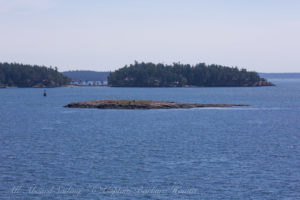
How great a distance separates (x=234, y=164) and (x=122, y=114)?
6439cm

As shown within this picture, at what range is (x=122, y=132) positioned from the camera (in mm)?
76250

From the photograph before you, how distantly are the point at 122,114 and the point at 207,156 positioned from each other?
2329 inches

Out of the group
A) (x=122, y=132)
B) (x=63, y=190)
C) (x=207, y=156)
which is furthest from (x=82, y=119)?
(x=63, y=190)

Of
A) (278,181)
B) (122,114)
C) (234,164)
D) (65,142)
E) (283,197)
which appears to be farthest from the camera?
(122,114)

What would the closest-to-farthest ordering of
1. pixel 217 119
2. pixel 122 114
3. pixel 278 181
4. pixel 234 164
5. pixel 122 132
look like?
pixel 278 181 → pixel 234 164 → pixel 122 132 → pixel 217 119 → pixel 122 114

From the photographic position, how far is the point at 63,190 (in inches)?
1489

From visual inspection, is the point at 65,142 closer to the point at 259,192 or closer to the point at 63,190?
the point at 63,190

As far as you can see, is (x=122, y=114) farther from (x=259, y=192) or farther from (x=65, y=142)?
(x=259, y=192)

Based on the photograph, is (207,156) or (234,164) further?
(207,156)

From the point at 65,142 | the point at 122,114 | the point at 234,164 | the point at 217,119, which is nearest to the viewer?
the point at 234,164

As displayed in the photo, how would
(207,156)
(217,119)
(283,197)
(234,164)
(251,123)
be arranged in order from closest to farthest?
(283,197), (234,164), (207,156), (251,123), (217,119)

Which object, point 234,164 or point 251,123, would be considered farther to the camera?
point 251,123

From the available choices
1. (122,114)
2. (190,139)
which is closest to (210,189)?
(190,139)

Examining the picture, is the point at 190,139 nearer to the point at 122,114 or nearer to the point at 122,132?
the point at 122,132
